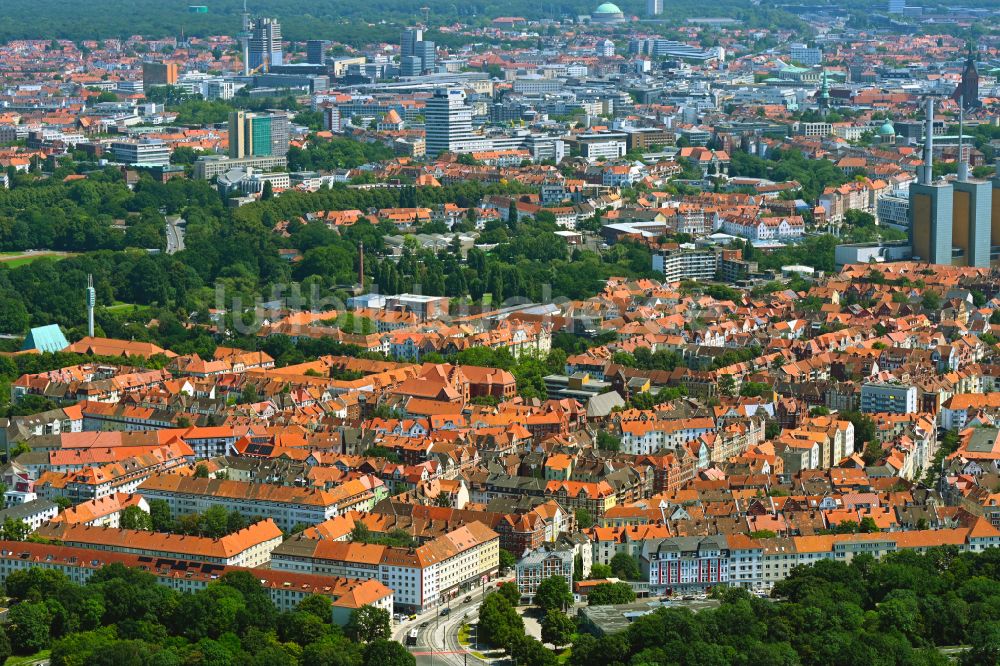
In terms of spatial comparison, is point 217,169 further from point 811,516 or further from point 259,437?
point 811,516

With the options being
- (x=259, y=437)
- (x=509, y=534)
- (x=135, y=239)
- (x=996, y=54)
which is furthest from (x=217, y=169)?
(x=996, y=54)

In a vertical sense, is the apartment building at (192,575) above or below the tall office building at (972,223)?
below

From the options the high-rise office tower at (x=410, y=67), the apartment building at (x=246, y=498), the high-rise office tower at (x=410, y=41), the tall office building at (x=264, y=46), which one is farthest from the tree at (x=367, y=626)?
the tall office building at (x=264, y=46)

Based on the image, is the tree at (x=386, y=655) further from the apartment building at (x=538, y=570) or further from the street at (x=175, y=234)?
the street at (x=175, y=234)

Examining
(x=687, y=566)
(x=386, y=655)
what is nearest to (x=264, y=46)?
(x=687, y=566)

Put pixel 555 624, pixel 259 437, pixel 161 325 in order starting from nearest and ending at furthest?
pixel 555 624
pixel 259 437
pixel 161 325

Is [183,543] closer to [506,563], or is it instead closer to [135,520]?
[135,520]

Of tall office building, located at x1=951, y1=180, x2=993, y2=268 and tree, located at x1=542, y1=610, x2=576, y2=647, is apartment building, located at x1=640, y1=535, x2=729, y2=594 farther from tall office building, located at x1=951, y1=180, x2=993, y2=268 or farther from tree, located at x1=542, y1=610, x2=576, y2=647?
tall office building, located at x1=951, y1=180, x2=993, y2=268
